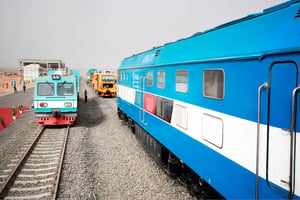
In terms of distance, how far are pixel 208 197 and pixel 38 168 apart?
17.8 ft

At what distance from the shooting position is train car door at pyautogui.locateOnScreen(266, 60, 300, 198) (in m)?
2.65

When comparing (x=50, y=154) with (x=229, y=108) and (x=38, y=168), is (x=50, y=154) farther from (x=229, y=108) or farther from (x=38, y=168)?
(x=229, y=108)

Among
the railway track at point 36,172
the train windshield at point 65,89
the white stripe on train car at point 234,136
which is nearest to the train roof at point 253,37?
the white stripe on train car at point 234,136

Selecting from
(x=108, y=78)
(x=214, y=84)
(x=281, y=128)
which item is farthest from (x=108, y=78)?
(x=281, y=128)

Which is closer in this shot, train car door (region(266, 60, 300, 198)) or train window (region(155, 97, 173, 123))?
train car door (region(266, 60, 300, 198))

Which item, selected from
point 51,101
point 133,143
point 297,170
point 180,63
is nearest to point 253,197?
point 297,170

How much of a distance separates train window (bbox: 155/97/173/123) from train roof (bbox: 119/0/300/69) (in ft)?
4.72

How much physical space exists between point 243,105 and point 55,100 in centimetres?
1076

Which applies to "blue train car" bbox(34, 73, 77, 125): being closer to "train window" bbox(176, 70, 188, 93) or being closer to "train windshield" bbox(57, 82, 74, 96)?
"train windshield" bbox(57, 82, 74, 96)

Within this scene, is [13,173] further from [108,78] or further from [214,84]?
[108,78]

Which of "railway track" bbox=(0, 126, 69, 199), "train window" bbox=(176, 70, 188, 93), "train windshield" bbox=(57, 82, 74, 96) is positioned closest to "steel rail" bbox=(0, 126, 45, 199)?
"railway track" bbox=(0, 126, 69, 199)

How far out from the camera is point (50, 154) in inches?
343

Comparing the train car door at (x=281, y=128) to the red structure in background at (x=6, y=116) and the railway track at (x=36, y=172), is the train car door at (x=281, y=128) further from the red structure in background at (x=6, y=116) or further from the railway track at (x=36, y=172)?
the red structure in background at (x=6, y=116)

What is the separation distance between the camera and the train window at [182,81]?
17.3 feet
